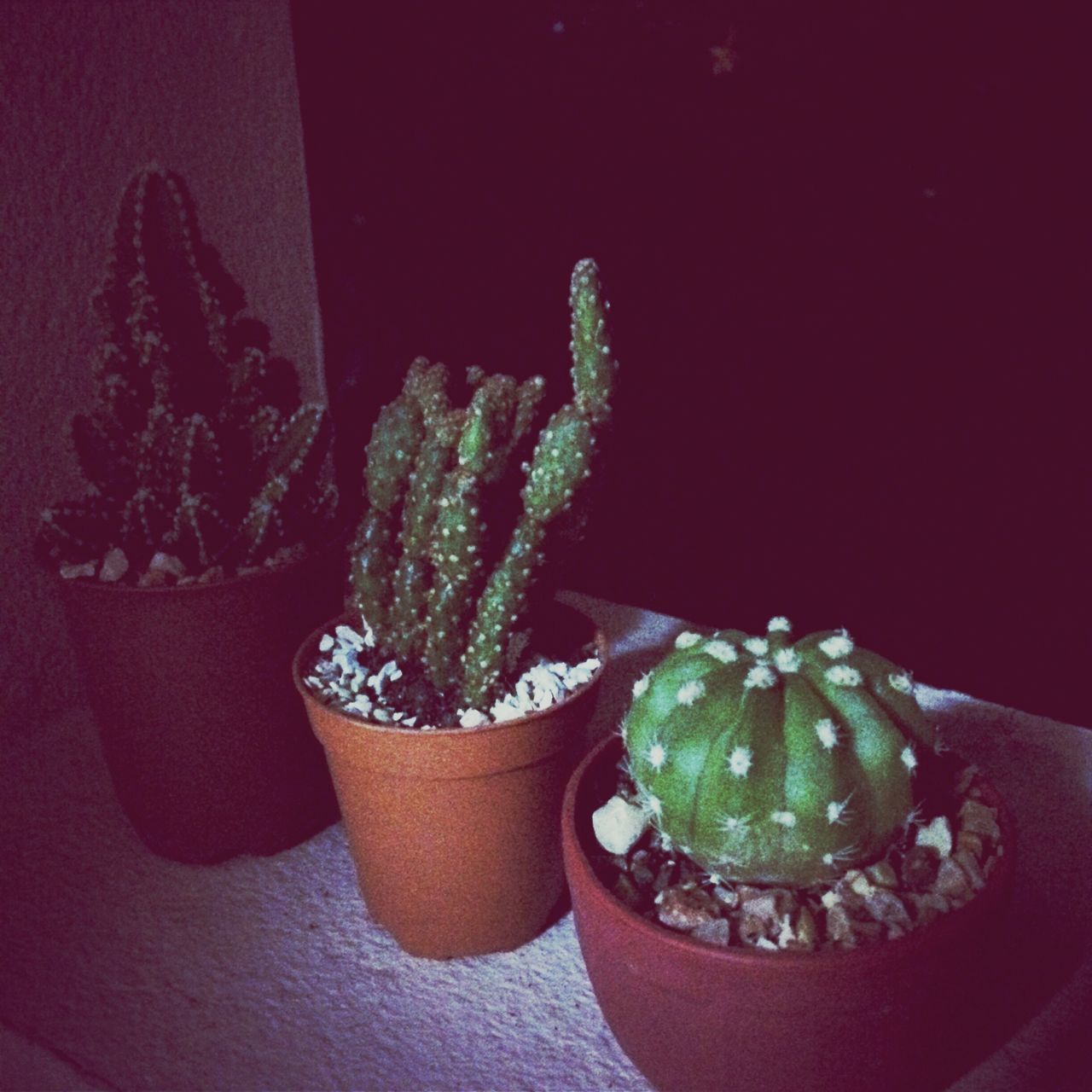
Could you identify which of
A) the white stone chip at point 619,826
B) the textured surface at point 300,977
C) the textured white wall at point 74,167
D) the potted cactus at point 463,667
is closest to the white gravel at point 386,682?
the potted cactus at point 463,667

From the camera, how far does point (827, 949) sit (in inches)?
31.1

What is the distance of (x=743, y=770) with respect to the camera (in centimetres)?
79

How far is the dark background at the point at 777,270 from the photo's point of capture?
132 centimetres

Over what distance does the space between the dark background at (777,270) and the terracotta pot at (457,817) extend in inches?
11.5

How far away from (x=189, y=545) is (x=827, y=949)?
0.79 meters

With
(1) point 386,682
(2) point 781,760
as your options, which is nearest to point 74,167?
(1) point 386,682

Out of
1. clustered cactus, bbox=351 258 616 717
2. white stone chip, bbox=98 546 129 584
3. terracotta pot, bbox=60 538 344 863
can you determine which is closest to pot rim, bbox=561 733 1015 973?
clustered cactus, bbox=351 258 616 717

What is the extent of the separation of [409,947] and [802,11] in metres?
1.24

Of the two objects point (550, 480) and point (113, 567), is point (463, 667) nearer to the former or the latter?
point (550, 480)

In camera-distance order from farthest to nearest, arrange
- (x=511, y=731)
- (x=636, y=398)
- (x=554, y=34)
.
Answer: (x=636, y=398), (x=554, y=34), (x=511, y=731)

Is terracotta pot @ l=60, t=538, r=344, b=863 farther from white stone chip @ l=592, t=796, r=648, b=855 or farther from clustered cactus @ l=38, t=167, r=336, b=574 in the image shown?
white stone chip @ l=592, t=796, r=648, b=855

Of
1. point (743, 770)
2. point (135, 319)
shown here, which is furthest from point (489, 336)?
point (743, 770)

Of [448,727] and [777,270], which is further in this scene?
[777,270]

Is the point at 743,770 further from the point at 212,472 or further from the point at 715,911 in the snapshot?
the point at 212,472
